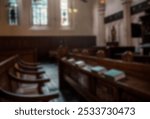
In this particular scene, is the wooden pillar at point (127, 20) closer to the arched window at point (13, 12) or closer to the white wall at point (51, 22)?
the white wall at point (51, 22)

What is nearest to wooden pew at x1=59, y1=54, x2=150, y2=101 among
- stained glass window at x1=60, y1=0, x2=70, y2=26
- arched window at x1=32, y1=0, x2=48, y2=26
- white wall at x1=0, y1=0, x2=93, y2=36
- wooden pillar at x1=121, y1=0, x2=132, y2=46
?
wooden pillar at x1=121, y1=0, x2=132, y2=46

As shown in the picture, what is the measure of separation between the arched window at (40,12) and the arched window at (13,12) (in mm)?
1017

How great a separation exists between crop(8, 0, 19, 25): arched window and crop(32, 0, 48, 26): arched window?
1.02 meters

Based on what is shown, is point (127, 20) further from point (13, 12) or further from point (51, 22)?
point (13, 12)

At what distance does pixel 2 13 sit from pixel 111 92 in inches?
474

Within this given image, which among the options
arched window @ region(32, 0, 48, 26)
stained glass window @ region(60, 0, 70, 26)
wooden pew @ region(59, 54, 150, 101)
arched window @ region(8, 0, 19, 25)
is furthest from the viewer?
stained glass window @ region(60, 0, 70, 26)

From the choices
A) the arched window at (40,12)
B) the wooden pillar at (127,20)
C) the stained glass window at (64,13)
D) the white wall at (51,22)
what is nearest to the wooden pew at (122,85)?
the wooden pillar at (127,20)

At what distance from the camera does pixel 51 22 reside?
13.6m

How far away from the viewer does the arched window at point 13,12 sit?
43.5ft

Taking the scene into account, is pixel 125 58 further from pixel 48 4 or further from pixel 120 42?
pixel 48 4

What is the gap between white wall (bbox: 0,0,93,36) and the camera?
512 inches

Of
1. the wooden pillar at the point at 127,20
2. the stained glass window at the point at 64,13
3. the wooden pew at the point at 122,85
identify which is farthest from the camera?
the stained glass window at the point at 64,13

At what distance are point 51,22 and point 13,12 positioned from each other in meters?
2.34

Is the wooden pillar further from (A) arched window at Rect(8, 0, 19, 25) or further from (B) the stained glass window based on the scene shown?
(A) arched window at Rect(8, 0, 19, 25)
